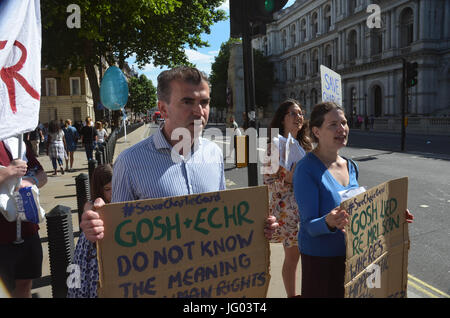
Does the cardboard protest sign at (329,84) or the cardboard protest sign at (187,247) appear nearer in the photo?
the cardboard protest sign at (187,247)

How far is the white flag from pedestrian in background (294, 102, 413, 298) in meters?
1.64

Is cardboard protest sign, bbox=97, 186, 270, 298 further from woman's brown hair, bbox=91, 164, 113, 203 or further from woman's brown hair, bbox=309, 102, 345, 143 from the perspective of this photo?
woman's brown hair, bbox=91, 164, 113, 203

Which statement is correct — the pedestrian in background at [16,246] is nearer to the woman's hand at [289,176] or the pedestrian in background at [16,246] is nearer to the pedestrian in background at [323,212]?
the pedestrian in background at [323,212]

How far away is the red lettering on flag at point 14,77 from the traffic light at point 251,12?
2.12 m

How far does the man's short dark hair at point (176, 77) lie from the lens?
6.39 ft

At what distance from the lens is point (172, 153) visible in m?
2.03

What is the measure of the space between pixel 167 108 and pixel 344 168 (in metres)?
1.26

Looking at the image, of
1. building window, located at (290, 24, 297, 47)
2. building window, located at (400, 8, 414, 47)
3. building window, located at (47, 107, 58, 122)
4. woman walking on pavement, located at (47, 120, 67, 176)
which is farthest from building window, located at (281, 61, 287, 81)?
woman walking on pavement, located at (47, 120, 67, 176)

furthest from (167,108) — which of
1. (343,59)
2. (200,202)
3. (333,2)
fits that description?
(333,2)

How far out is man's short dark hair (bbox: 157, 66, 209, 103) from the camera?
6.39 ft

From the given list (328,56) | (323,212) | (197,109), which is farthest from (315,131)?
(328,56)

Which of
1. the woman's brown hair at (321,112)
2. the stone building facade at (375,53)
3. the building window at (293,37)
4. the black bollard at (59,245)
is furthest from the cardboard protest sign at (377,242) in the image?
the building window at (293,37)

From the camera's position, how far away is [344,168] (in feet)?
8.16
